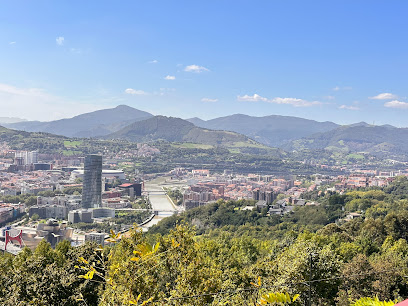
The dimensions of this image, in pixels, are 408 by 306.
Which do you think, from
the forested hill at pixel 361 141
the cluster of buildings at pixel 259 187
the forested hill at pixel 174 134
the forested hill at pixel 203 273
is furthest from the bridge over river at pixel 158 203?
the forested hill at pixel 361 141

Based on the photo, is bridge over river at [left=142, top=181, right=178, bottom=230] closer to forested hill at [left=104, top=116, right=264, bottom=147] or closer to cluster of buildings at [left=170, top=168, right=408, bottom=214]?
cluster of buildings at [left=170, top=168, right=408, bottom=214]

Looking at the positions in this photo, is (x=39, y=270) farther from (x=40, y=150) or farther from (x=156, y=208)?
(x=40, y=150)

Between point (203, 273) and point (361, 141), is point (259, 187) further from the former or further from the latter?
point (361, 141)

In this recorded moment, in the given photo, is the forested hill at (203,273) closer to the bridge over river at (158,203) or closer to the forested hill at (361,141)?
the bridge over river at (158,203)

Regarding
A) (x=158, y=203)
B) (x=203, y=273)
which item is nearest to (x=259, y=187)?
(x=158, y=203)

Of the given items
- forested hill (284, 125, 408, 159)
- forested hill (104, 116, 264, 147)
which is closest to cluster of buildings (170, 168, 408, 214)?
forested hill (104, 116, 264, 147)

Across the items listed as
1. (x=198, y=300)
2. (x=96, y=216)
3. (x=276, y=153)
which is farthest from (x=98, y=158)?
(x=276, y=153)

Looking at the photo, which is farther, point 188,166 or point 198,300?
point 188,166
